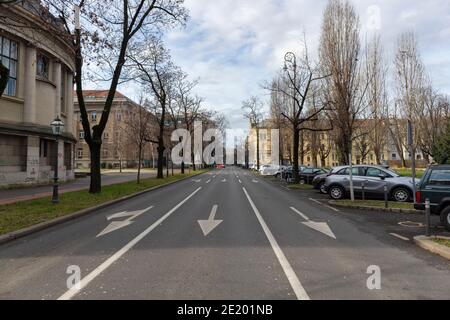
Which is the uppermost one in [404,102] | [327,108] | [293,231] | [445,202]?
[404,102]

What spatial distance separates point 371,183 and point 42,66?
84.6ft

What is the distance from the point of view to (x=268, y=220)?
1112 centimetres

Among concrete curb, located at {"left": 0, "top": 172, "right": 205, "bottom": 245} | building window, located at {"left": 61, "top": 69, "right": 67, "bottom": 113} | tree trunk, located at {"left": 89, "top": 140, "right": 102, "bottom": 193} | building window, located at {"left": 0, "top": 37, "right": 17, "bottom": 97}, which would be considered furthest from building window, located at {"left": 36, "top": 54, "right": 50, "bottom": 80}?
concrete curb, located at {"left": 0, "top": 172, "right": 205, "bottom": 245}

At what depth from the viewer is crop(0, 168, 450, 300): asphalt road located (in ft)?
15.8

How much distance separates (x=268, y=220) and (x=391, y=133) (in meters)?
46.8

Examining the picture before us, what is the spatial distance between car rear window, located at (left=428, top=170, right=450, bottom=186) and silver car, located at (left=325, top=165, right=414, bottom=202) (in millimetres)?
5747

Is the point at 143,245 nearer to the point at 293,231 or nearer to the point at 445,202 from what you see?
the point at 293,231

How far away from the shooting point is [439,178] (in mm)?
10156

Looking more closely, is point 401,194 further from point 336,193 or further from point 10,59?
point 10,59

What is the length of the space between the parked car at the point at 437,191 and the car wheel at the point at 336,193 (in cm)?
744

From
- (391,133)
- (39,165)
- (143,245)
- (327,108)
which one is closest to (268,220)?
(143,245)

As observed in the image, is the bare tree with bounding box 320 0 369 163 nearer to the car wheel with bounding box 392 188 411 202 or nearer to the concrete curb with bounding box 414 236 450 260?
the car wheel with bounding box 392 188 411 202

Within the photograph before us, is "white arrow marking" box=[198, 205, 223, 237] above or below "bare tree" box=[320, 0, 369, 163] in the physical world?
below

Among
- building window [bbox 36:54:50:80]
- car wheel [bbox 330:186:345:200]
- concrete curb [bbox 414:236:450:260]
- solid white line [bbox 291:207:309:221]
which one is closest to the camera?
concrete curb [bbox 414:236:450:260]
